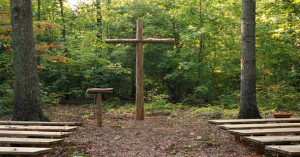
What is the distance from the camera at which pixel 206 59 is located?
48.9ft

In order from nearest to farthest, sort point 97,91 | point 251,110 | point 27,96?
point 27,96 < point 251,110 < point 97,91

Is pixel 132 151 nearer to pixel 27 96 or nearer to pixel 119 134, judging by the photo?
pixel 119 134

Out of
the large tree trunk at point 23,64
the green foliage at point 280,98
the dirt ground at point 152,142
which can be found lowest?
the dirt ground at point 152,142

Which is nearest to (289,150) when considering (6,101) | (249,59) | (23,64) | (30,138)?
(30,138)

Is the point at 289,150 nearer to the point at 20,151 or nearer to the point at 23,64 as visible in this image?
the point at 20,151

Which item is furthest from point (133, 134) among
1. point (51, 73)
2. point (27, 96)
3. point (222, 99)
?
point (51, 73)

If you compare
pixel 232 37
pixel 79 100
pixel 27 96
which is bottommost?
pixel 79 100

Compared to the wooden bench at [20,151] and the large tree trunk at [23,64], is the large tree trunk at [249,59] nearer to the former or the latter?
the wooden bench at [20,151]

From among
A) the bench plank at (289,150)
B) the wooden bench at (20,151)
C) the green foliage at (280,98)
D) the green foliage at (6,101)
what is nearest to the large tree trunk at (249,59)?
the bench plank at (289,150)

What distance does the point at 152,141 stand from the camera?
6.42 m

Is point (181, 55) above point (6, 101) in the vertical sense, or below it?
above

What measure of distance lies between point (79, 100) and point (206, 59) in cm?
933

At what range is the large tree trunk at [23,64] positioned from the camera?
668 cm

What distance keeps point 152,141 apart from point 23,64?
4113mm
